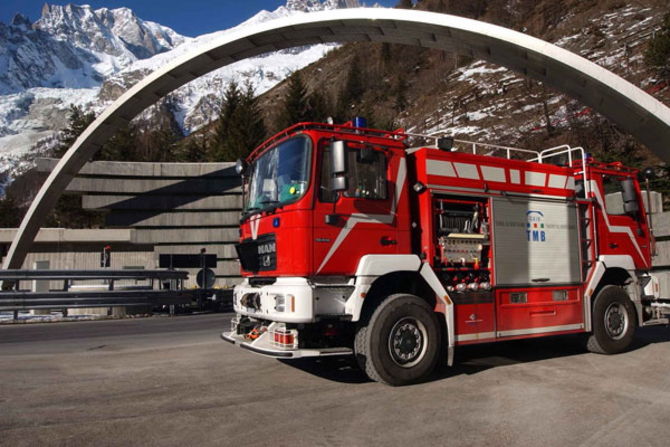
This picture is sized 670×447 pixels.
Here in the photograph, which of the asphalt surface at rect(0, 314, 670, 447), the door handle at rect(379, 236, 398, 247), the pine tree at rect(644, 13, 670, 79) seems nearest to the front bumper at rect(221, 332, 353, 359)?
the asphalt surface at rect(0, 314, 670, 447)

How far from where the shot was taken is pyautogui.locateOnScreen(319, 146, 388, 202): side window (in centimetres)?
564

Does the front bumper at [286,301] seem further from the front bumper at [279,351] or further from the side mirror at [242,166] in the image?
the side mirror at [242,166]

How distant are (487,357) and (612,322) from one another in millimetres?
2061

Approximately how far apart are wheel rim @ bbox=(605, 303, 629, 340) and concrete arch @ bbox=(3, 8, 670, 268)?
11094 millimetres

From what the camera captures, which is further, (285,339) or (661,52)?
(661,52)

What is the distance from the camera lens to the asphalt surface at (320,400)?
3.96m

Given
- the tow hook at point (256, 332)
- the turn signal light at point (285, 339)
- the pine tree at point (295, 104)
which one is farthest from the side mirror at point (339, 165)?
the pine tree at point (295, 104)

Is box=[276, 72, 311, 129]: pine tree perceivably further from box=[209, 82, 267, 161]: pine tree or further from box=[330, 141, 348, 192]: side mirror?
box=[330, 141, 348, 192]: side mirror

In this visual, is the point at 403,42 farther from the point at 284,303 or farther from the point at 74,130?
the point at 74,130

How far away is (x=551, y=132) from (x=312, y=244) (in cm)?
2856

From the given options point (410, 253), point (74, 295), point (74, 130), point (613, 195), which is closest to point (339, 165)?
point (410, 253)

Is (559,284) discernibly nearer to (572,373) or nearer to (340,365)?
(572,373)

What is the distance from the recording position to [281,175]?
19.9ft

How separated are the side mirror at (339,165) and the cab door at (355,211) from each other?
16 cm
